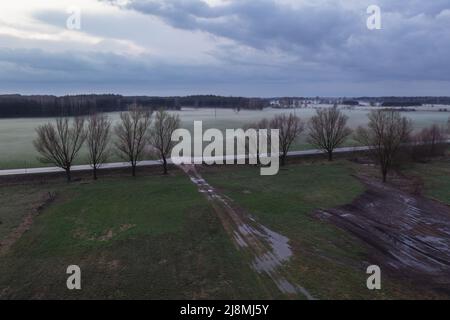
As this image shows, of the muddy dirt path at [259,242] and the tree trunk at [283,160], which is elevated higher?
the tree trunk at [283,160]

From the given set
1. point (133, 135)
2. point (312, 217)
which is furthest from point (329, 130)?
point (312, 217)

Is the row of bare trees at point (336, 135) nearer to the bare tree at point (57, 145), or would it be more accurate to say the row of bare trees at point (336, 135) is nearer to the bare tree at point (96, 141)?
the bare tree at point (96, 141)

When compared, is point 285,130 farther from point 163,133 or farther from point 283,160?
point 163,133

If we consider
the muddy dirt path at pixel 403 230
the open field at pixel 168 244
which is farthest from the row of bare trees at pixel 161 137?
the muddy dirt path at pixel 403 230

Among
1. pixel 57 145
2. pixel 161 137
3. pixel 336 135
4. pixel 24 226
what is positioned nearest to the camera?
pixel 24 226

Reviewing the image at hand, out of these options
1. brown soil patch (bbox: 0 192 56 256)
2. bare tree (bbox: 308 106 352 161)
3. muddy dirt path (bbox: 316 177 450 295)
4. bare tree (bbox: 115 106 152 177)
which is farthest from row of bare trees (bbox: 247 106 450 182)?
brown soil patch (bbox: 0 192 56 256)

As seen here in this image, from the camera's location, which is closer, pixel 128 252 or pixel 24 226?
pixel 128 252

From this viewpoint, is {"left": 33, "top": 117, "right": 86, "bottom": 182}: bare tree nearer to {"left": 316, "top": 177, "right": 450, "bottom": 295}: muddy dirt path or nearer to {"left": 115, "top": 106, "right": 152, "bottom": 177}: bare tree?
{"left": 115, "top": 106, "right": 152, "bottom": 177}: bare tree
